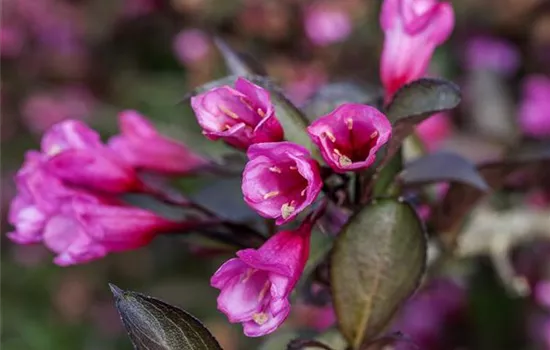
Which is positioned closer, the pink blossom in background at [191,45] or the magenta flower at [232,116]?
the magenta flower at [232,116]

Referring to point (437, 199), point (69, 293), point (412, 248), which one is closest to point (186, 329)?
point (412, 248)

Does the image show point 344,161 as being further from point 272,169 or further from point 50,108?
point 50,108

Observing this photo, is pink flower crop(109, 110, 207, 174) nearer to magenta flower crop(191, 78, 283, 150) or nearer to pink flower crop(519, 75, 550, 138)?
magenta flower crop(191, 78, 283, 150)

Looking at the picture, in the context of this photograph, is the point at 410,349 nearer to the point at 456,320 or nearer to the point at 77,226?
the point at 77,226

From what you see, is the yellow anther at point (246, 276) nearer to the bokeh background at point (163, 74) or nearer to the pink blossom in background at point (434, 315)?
the pink blossom in background at point (434, 315)

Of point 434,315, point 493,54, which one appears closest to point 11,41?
point 493,54

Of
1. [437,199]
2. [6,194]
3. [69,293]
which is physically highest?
[437,199]

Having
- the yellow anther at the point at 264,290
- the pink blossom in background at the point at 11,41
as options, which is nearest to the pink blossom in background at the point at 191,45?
the pink blossom in background at the point at 11,41
